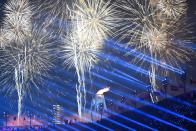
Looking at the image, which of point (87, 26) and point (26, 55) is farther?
point (26, 55)

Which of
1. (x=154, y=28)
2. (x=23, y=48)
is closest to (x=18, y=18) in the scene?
(x=23, y=48)

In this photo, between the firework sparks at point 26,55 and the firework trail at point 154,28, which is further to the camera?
the firework sparks at point 26,55

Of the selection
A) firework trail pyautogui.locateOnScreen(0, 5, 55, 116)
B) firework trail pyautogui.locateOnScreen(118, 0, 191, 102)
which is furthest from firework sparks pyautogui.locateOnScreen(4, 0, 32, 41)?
firework trail pyautogui.locateOnScreen(118, 0, 191, 102)

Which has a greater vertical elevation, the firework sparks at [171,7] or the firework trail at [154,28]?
the firework sparks at [171,7]

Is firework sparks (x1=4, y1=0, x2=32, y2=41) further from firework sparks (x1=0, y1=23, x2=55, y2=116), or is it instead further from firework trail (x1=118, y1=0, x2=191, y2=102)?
firework trail (x1=118, y1=0, x2=191, y2=102)

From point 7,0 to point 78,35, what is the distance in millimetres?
3374

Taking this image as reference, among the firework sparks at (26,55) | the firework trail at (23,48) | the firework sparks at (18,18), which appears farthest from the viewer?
the firework sparks at (26,55)

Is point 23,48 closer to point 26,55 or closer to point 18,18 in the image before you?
point 26,55

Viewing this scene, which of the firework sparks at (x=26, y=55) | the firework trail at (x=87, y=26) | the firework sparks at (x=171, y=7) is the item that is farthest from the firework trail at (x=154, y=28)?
the firework sparks at (x=26, y=55)

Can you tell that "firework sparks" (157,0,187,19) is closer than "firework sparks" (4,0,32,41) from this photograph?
Yes

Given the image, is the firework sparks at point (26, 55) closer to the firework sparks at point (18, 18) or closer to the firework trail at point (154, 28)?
the firework sparks at point (18, 18)

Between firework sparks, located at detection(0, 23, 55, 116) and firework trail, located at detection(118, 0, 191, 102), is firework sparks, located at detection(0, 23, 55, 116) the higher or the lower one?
the lower one

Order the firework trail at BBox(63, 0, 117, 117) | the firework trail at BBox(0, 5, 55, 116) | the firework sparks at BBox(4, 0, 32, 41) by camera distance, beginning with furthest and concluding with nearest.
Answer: the firework trail at BBox(0, 5, 55, 116) < the firework sparks at BBox(4, 0, 32, 41) < the firework trail at BBox(63, 0, 117, 117)

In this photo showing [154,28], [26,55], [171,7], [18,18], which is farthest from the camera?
[26,55]
